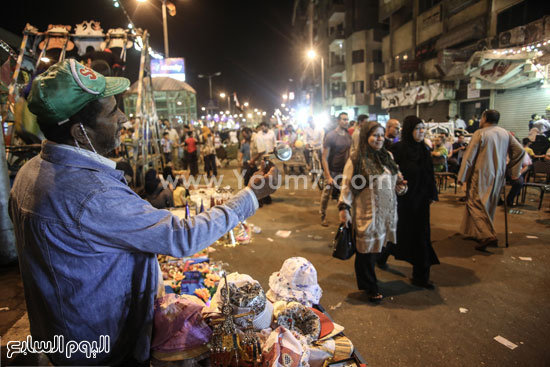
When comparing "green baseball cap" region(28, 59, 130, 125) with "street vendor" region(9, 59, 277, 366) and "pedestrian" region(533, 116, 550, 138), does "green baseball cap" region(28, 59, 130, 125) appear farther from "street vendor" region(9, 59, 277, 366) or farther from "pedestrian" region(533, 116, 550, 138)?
"pedestrian" region(533, 116, 550, 138)

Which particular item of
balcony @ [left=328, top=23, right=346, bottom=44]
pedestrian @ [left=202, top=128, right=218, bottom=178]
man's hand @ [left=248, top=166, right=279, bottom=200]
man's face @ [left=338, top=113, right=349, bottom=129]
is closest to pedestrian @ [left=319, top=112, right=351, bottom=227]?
man's face @ [left=338, top=113, right=349, bottom=129]

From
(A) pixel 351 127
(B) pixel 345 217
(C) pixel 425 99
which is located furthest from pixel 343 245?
(C) pixel 425 99

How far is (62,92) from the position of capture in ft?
4.28

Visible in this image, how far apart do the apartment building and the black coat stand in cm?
1001

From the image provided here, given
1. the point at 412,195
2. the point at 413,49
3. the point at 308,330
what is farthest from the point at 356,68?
the point at 308,330

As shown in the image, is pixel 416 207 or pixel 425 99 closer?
pixel 416 207

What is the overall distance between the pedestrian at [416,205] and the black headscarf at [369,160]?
50cm

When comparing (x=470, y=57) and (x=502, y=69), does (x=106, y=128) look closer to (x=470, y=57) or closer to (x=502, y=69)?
(x=502, y=69)

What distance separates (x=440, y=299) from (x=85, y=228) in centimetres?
402

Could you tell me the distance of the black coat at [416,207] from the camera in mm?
4094

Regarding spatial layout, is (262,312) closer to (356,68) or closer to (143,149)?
(143,149)

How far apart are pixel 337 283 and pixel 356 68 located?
3501cm

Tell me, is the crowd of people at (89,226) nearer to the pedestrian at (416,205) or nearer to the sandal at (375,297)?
the sandal at (375,297)

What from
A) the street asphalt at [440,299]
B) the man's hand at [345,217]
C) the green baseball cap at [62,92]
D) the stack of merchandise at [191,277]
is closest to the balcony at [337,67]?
the street asphalt at [440,299]
